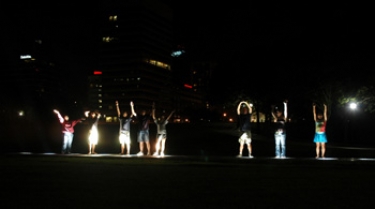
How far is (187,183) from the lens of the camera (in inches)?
381

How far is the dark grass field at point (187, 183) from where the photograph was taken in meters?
7.53

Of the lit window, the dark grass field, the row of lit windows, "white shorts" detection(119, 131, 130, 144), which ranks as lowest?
the dark grass field

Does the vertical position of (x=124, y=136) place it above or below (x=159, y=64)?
below

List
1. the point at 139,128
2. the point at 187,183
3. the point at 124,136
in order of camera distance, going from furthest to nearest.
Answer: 1. the point at 124,136
2. the point at 139,128
3. the point at 187,183

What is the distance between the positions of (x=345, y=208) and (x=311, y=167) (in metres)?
6.21

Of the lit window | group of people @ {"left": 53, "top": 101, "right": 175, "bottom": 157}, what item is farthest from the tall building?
group of people @ {"left": 53, "top": 101, "right": 175, "bottom": 157}

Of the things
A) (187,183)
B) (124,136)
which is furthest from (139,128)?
(187,183)

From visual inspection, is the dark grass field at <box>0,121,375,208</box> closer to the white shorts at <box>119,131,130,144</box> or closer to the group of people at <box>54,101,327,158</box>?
the group of people at <box>54,101,327,158</box>

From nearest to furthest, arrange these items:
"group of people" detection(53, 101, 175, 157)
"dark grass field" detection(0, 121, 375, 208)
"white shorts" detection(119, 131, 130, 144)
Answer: "dark grass field" detection(0, 121, 375, 208) < "group of people" detection(53, 101, 175, 157) < "white shorts" detection(119, 131, 130, 144)

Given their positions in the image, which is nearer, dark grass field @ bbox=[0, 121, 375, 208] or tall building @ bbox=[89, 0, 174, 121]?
dark grass field @ bbox=[0, 121, 375, 208]

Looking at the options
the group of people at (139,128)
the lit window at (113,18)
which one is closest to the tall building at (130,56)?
the lit window at (113,18)

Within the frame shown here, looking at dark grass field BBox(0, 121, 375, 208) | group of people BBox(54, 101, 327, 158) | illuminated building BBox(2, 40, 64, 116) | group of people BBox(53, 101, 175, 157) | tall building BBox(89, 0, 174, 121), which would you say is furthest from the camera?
tall building BBox(89, 0, 174, 121)

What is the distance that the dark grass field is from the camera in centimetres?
753

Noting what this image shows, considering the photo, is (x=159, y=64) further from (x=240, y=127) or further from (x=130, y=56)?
(x=240, y=127)
